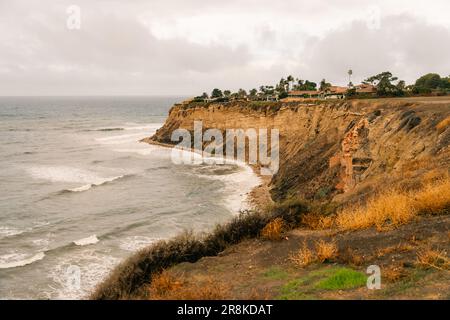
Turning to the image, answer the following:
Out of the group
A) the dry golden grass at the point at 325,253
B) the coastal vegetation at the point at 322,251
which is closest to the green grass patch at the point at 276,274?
the coastal vegetation at the point at 322,251

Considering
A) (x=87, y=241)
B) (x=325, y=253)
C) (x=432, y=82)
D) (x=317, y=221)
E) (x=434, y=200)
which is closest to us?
(x=325, y=253)

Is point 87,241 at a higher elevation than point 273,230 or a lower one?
lower

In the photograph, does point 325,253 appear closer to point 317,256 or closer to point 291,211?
point 317,256

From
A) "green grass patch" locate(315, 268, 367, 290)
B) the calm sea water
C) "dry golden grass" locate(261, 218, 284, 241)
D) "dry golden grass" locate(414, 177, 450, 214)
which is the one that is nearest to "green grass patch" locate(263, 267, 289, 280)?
"green grass patch" locate(315, 268, 367, 290)

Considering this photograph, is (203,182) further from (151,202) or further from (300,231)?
(300,231)

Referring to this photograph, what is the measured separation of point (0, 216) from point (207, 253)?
21.5m

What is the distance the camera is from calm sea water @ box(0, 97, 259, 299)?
61.5ft

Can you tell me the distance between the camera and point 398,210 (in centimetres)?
1097

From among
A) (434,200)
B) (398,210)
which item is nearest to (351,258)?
(398,210)

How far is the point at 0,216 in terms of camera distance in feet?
89.5

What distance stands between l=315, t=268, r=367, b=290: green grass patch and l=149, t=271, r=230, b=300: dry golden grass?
1.92m

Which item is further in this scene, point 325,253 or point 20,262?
point 20,262

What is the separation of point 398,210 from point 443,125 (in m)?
10.8

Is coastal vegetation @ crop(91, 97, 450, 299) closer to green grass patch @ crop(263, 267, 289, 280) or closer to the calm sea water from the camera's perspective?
green grass patch @ crop(263, 267, 289, 280)
